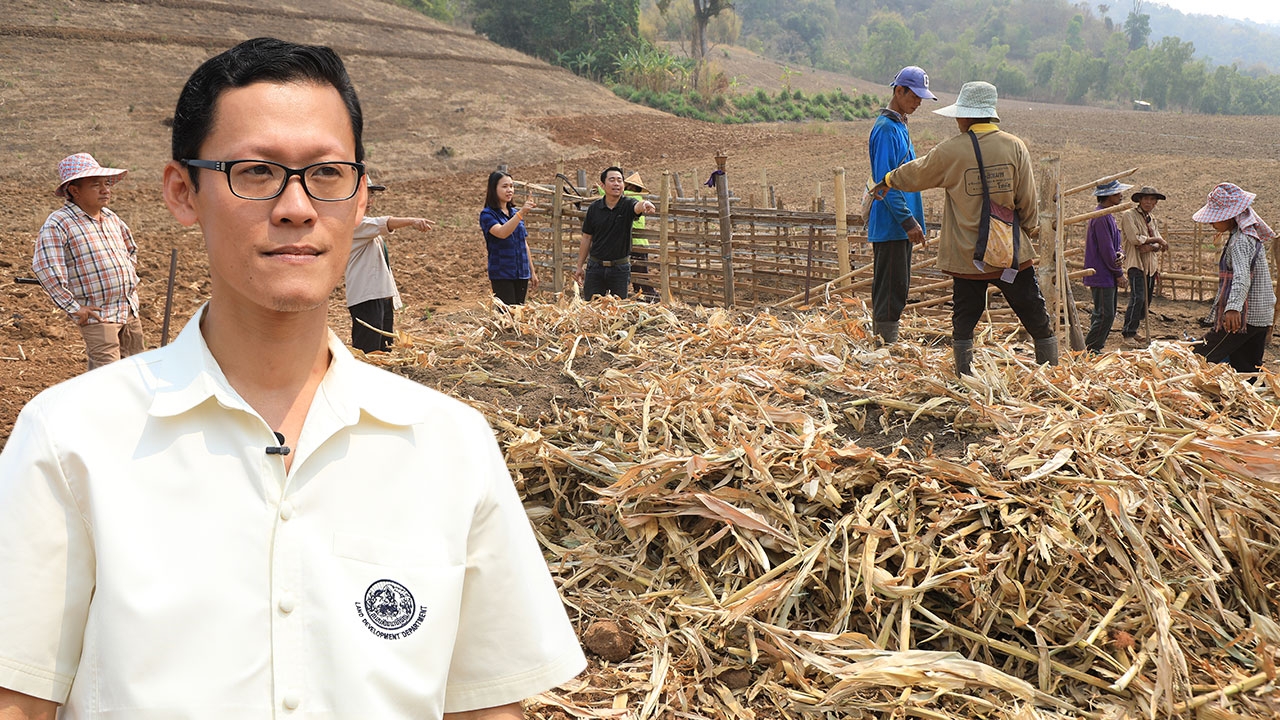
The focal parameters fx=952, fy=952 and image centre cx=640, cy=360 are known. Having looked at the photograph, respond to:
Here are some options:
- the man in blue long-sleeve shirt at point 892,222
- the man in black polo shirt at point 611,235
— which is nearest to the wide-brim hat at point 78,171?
the man in black polo shirt at point 611,235

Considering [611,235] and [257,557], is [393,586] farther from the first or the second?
[611,235]

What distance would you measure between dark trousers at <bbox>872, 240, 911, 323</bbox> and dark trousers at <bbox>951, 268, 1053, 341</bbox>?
68cm

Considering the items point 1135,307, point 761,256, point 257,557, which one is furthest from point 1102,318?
point 257,557

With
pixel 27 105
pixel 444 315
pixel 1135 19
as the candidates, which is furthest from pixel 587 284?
pixel 1135 19

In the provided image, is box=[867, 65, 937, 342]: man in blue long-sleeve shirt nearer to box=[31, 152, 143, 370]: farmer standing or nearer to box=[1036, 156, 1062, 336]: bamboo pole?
box=[1036, 156, 1062, 336]: bamboo pole

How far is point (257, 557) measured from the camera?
3.58 feet

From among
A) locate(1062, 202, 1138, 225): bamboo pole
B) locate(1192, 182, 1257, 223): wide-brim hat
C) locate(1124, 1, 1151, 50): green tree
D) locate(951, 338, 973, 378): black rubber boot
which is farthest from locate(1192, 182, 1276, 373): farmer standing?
locate(1124, 1, 1151, 50): green tree

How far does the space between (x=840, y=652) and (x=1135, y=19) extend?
444 ft

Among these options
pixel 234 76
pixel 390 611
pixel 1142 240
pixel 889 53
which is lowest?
pixel 1142 240

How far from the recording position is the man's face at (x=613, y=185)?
25.5 feet

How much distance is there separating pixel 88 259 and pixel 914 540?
492cm

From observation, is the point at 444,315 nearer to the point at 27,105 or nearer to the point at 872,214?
the point at 872,214

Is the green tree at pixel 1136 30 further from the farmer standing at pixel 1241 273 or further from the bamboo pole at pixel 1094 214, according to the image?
the farmer standing at pixel 1241 273

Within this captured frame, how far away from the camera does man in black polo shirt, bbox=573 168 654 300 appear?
7801mm
